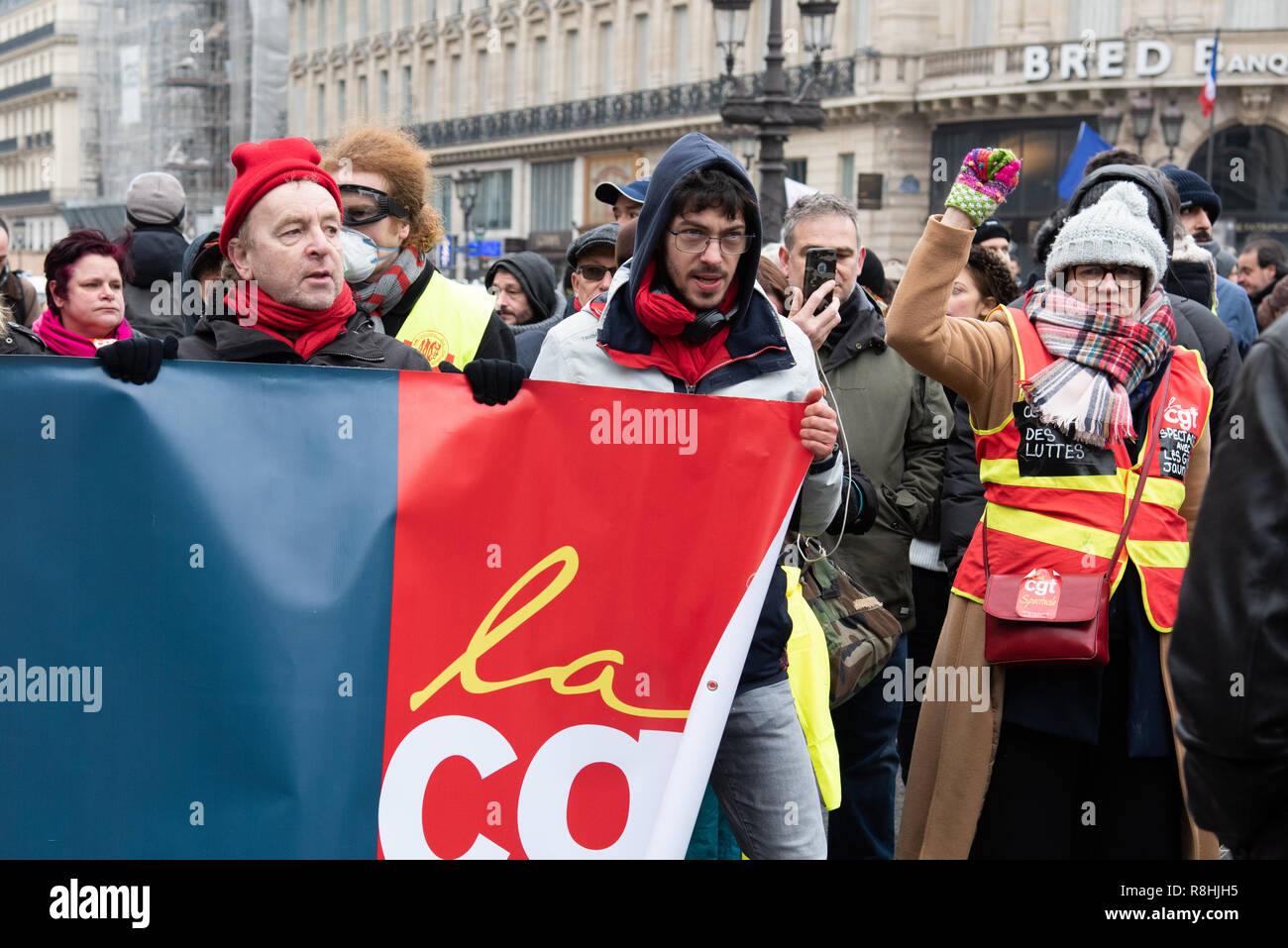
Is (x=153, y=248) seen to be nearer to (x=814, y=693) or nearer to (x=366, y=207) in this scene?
(x=366, y=207)

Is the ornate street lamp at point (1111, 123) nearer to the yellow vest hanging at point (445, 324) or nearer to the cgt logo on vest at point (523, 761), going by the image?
the yellow vest hanging at point (445, 324)

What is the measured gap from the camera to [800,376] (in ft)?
12.4

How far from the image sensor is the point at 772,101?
47.0 feet

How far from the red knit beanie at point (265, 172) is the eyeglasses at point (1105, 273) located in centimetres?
191

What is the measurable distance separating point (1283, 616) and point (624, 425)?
177 cm

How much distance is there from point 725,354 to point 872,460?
1658 mm

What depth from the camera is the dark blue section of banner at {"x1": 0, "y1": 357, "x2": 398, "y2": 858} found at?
10.5 ft

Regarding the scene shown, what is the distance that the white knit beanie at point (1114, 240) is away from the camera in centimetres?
411

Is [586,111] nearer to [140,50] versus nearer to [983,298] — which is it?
[140,50]

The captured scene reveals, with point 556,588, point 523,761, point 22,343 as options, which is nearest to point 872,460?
point 556,588

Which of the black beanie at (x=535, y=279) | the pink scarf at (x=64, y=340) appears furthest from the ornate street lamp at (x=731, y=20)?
the pink scarf at (x=64, y=340)

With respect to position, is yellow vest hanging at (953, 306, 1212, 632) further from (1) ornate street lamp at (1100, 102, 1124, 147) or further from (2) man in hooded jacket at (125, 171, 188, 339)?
(1) ornate street lamp at (1100, 102, 1124, 147)

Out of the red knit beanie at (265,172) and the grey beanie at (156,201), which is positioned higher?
the grey beanie at (156,201)
